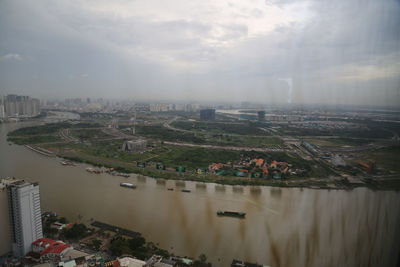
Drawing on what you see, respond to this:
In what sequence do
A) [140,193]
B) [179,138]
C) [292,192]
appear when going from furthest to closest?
[179,138] < [140,193] < [292,192]

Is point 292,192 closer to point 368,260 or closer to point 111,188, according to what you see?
point 368,260

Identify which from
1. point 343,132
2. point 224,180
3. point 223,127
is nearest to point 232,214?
point 224,180

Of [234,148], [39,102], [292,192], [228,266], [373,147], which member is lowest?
[228,266]

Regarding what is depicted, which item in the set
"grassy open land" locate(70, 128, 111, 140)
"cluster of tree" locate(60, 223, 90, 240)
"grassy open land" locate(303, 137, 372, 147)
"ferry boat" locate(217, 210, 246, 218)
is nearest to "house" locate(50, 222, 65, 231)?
"cluster of tree" locate(60, 223, 90, 240)

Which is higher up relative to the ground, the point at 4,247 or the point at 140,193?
the point at 4,247

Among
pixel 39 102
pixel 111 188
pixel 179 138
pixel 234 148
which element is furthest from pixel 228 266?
pixel 179 138

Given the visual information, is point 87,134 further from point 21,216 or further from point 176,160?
point 21,216
